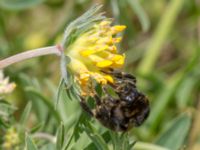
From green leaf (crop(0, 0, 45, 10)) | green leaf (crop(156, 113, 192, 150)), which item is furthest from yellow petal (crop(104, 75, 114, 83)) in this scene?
green leaf (crop(0, 0, 45, 10))

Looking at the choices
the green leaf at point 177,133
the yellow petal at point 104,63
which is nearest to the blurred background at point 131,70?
the green leaf at point 177,133

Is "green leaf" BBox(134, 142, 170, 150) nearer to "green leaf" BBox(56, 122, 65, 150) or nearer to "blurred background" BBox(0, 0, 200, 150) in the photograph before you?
"blurred background" BBox(0, 0, 200, 150)

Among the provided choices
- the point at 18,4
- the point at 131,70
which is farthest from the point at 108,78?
the point at 131,70

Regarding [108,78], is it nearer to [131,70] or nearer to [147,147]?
[147,147]

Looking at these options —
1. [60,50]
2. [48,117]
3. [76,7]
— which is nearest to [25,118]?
[48,117]

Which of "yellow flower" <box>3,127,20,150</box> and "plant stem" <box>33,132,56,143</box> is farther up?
"yellow flower" <box>3,127,20,150</box>

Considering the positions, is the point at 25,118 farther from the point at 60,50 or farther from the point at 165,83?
the point at 165,83
